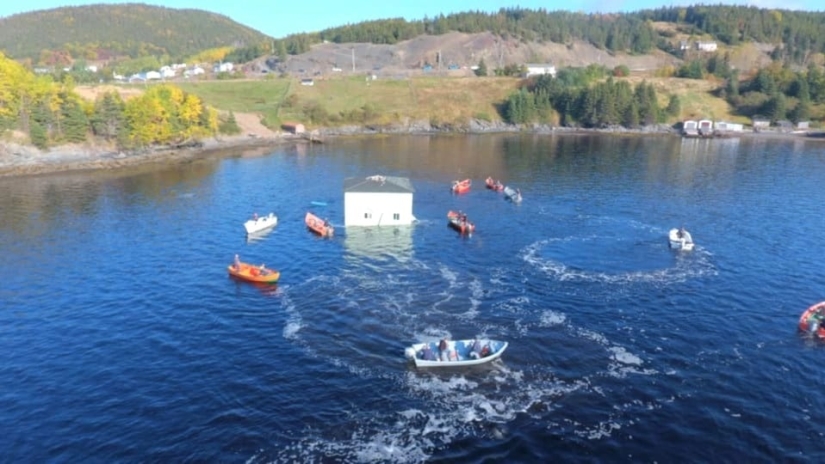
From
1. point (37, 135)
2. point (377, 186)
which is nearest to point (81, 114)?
point (37, 135)

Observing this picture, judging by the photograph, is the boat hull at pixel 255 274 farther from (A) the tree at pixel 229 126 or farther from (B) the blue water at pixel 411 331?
(A) the tree at pixel 229 126

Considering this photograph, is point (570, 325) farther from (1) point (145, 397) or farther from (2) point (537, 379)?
(1) point (145, 397)

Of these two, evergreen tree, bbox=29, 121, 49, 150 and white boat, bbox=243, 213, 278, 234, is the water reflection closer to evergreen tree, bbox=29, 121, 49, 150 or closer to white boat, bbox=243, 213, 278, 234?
white boat, bbox=243, 213, 278, 234

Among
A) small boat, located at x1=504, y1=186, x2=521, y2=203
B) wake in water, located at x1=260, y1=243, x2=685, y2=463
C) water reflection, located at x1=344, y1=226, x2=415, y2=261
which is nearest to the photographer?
wake in water, located at x1=260, y1=243, x2=685, y2=463

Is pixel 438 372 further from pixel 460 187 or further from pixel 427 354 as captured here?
pixel 460 187

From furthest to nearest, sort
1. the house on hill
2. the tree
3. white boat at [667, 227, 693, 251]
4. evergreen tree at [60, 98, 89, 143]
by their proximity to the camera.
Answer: the house on hill
the tree
evergreen tree at [60, 98, 89, 143]
white boat at [667, 227, 693, 251]

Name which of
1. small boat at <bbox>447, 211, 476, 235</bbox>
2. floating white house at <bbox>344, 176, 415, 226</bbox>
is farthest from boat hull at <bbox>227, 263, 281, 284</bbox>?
small boat at <bbox>447, 211, 476, 235</bbox>
